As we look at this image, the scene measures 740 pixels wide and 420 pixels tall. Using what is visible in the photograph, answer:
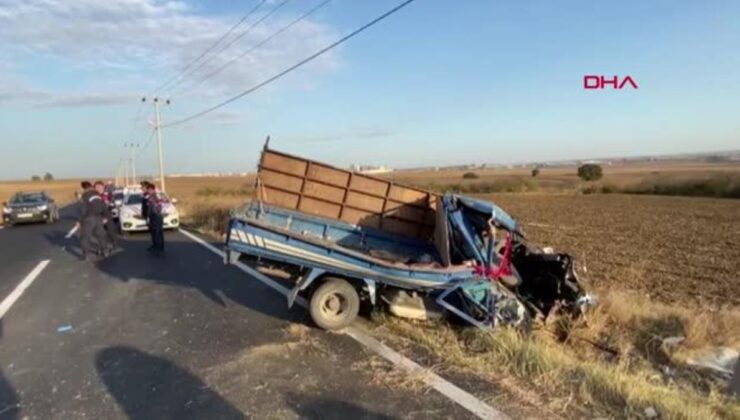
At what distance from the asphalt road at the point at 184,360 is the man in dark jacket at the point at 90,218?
11.9 feet

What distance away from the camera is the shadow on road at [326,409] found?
14.2 feet

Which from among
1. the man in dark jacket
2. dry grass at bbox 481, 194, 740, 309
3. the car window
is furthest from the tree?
the man in dark jacket

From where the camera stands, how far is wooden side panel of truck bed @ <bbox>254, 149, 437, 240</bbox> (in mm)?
8750

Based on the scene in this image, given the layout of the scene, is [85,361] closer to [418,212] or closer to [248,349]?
[248,349]

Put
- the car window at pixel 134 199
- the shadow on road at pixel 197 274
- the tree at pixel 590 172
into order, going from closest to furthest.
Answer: the shadow on road at pixel 197 274 < the car window at pixel 134 199 < the tree at pixel 590 172

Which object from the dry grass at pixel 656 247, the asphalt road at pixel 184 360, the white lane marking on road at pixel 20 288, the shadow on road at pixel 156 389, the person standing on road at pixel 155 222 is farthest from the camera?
the person standing on road at pixel 155 222

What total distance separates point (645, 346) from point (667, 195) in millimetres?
60723

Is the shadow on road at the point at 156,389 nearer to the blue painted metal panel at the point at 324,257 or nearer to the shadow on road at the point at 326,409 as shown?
the shadow on road at the point at 326,409

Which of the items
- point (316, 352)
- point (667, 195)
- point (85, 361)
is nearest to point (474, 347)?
point (316, 352)

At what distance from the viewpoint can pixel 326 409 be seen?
14.6 feet

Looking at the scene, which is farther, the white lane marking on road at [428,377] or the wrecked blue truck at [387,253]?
the wrecked blue truck at [387,253]

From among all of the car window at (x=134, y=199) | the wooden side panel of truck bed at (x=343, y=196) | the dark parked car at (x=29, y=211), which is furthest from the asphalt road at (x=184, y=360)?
the dark parked car at (x=29, y=211)

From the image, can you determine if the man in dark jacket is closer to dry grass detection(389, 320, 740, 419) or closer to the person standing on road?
the person standing on road

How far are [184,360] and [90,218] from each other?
31.2 ft
